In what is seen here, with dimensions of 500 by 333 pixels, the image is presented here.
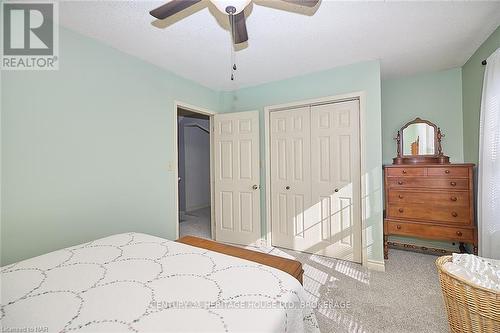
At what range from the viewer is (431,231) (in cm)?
243

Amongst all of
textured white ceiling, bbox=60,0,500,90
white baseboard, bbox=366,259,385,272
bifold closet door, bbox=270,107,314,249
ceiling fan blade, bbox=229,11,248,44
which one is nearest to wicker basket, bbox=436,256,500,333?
white baseboard, bbox=366,259,385,272

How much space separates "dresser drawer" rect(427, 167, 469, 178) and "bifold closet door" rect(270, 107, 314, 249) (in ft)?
4.52

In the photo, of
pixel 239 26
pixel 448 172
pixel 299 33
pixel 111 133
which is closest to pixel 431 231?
pixel 448 172

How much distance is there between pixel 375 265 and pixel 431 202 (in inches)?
38.8

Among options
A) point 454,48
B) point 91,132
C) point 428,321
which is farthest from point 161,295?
point 454,48

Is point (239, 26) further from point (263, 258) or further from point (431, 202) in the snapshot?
point (431, 202)

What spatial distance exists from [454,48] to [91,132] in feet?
12.3

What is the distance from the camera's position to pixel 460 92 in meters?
2.72

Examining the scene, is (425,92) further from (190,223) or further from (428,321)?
(190,223)

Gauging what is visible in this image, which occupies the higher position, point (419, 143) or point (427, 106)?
point (427, 106)

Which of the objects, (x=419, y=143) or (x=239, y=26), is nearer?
(x=239, y=26)

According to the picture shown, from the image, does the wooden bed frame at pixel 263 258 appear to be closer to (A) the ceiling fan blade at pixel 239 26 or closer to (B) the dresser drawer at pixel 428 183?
(A) the ceiling fan blade at pixel 239 26

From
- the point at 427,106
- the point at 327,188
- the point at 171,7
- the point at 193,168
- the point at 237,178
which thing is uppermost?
the point at 171,7

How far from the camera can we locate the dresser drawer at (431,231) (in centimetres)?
228
